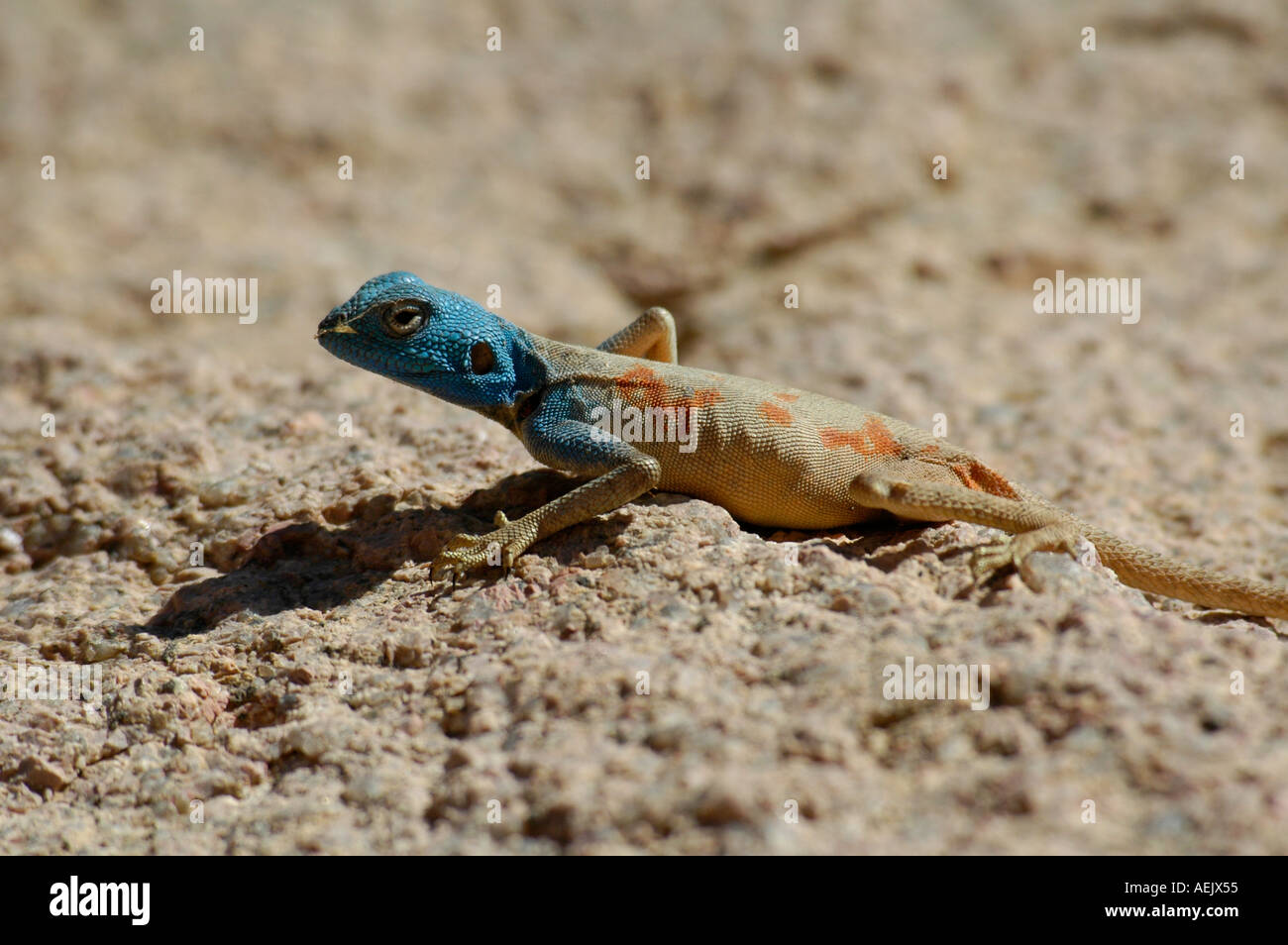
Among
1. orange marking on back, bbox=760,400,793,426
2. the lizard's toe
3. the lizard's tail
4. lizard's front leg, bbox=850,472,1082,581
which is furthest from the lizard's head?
the lizard's tail

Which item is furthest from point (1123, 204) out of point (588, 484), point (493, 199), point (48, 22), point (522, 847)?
→ point (48, 22)

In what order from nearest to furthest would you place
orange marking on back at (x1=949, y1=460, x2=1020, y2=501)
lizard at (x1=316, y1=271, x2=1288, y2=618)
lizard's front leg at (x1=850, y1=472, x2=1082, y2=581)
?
lizard's front leg at (x1=850, y1=472, x2=1082, y2=581) → lizard at (x1=316, y1=271, x2=1288, y2=618) → orange marking on back at (x1=949, y1=460, x2=1020, y2=501)

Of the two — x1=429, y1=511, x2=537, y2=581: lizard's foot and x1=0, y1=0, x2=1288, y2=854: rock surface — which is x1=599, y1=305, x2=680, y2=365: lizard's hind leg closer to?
x1=0, y1=0, x2=1288, y2=854: rock surface

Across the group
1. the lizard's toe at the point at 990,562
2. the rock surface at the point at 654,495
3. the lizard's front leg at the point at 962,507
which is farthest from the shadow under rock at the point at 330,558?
the lizard's toe at the point at 990,562

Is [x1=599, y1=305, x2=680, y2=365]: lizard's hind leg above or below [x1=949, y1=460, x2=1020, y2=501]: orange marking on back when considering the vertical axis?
above

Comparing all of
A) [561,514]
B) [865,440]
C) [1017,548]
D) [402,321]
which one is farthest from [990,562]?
[402,321]

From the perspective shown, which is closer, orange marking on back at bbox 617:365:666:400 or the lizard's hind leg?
orange marking on back at bbox 617:365:666:400
